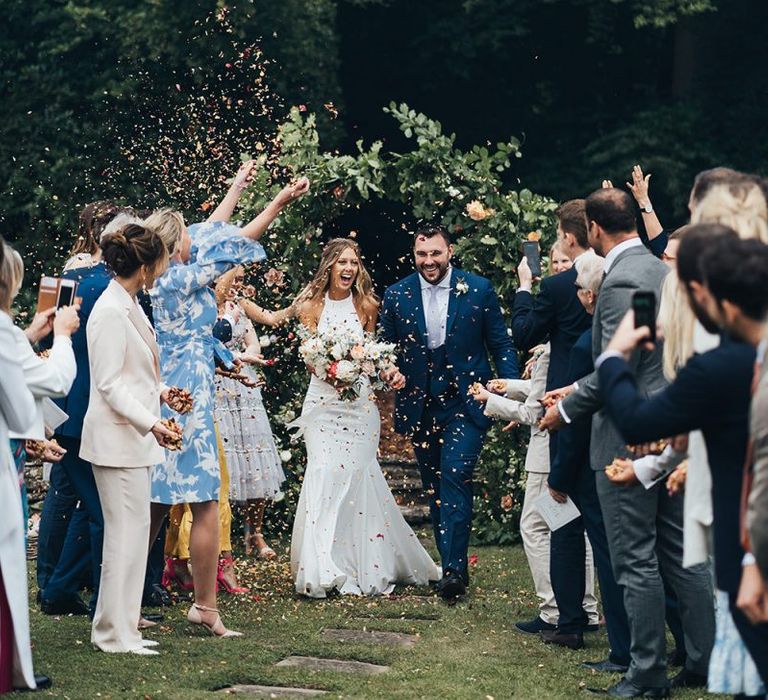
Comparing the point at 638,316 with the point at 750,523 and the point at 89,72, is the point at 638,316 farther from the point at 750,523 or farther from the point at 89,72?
the point at 89,72

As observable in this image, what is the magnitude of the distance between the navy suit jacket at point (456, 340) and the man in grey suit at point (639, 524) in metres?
2.48

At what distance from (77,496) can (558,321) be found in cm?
293

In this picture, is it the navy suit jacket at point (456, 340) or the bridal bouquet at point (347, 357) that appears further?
the navy suit jacket at point (456, 340)

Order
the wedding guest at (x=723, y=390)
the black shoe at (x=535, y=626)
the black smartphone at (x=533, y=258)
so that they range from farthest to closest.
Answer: the black smartphone at (x=533, y=258), the black shoe at (x=535, y=626), the wedding guest at (x=723, y=390)

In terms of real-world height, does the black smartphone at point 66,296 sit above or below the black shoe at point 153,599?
above

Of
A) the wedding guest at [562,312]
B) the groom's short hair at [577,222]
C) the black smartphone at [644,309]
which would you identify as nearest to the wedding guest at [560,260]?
the wedding guest at [562,312]

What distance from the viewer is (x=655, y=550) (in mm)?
6082

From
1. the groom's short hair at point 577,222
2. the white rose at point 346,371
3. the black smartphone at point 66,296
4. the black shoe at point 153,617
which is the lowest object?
the black shoe at point 153,617

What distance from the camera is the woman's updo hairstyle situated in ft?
21.5

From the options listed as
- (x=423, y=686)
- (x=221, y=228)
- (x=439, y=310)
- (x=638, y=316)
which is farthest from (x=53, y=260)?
(x=638, y=316)

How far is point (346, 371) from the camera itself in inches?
335

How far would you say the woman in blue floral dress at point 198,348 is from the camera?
6969 mm

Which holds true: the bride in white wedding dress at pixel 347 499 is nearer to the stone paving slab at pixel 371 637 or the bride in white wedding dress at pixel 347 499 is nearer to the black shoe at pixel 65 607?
the stone paving slab at pixel 371 637

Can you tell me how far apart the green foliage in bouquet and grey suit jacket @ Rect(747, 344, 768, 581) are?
245 inches
